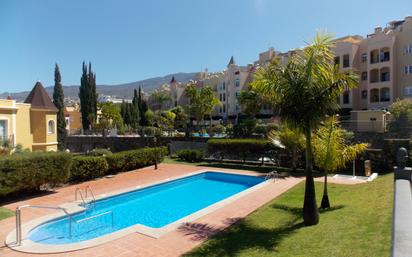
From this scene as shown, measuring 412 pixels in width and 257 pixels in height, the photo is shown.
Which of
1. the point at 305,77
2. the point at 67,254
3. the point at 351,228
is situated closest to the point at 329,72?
the point at 305,77

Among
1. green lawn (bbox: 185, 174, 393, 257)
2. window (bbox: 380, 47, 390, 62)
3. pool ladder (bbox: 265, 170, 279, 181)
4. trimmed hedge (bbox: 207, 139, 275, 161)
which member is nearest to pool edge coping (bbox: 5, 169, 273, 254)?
green lawn (bbox: 185, 174, 393, 257)

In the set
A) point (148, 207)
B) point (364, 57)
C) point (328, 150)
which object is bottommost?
point (148, 207)

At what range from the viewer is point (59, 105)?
1506 inches

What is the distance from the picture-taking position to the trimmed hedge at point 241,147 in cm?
2256

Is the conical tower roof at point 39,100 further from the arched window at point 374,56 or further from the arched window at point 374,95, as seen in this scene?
the arched window at point 374,56

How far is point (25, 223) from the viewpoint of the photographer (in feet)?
33.1

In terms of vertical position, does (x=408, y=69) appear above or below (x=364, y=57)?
below

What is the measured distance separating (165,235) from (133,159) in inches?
539

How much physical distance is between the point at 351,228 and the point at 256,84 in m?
4.70

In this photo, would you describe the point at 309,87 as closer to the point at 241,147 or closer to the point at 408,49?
the point at 241,147

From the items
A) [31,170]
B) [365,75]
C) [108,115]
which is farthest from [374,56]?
[31,170]

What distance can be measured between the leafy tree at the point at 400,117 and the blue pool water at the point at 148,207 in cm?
1440

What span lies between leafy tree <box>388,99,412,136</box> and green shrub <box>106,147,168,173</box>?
62.9ft

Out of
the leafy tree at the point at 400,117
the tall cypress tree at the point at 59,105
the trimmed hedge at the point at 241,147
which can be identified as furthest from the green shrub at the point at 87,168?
the leafy tree at the point at 400,117
